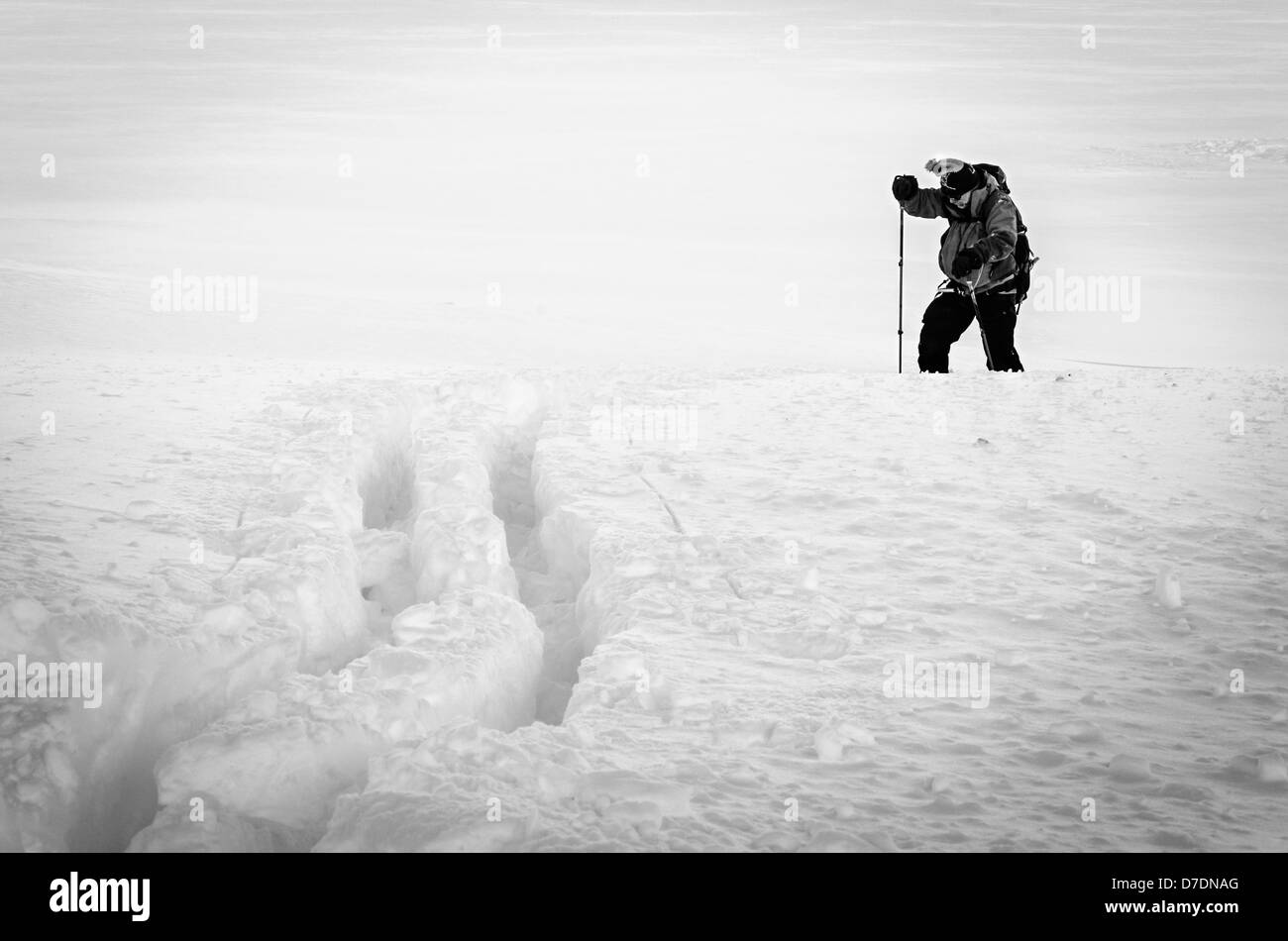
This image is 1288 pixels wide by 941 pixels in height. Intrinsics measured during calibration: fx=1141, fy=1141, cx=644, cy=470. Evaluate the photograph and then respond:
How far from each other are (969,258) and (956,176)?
0.54 meters

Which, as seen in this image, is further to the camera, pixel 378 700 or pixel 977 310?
pixel 977 310

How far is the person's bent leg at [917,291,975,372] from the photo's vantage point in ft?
26.2

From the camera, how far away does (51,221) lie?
2722 cm

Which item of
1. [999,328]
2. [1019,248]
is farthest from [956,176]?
[999,328]

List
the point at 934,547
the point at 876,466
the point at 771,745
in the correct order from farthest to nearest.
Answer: the point at 876,466 → the point at 934,547 → the point at 771,745

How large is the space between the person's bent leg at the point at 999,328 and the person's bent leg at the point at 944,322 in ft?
0.41

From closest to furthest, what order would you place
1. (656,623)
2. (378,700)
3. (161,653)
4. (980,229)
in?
(378,700)
(161,653)
(656,623)
(980,229)

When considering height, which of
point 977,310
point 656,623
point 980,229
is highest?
point 980,229

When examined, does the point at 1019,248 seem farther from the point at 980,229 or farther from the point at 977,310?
the point at 977,310

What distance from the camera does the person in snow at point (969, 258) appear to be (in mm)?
7504

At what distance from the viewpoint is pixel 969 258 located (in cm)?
750
